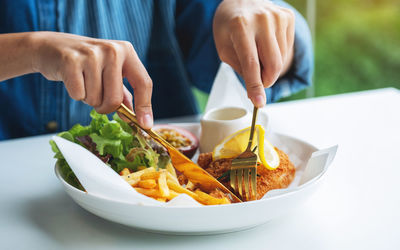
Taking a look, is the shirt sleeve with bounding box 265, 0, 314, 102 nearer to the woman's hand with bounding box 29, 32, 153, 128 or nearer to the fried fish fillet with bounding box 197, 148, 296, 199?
the fried fish fillet with bounding box 197, 148, 296, 199

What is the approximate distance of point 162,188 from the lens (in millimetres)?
819

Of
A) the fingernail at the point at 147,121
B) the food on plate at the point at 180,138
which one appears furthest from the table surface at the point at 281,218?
the food on plate at the point at 180,138

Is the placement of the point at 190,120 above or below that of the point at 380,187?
below

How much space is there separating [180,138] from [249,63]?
1.09 feet

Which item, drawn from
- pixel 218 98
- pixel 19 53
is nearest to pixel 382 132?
pixel 218 98

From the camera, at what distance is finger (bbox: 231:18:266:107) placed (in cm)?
101

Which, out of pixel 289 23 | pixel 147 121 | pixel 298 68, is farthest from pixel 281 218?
pixel 298 68

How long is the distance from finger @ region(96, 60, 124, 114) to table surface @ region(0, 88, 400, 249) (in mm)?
251

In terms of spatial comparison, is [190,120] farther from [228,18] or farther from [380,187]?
[380,187]

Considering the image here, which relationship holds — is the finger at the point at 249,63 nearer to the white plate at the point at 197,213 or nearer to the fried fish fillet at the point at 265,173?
the fried fish fillet at the point at 265,173

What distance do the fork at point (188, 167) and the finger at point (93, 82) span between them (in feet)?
0.20

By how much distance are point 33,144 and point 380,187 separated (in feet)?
3.55

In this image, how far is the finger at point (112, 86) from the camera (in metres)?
0.88

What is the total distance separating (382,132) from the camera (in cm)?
143
